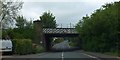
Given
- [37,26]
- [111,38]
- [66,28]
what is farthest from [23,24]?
[111,38]

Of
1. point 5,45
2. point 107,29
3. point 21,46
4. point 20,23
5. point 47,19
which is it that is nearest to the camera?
point 5,45

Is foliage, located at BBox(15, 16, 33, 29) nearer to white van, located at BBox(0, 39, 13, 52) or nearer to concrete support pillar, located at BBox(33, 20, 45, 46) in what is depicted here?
concrete support pillar, located at BBox(33, 20, 45, 46)

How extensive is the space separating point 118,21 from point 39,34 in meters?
37.4

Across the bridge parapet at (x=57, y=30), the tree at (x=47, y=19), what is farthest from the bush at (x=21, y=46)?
the tree at (x=47, y=19)

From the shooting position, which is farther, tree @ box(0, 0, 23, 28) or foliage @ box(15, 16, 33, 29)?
foliage @ box(15, 16, 33, 29)

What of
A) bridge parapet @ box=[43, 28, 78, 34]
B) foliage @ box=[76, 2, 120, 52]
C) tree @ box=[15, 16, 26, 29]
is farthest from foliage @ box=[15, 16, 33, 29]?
foliage @ box=[76, 2, 120, 52]

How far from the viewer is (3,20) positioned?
53469mm

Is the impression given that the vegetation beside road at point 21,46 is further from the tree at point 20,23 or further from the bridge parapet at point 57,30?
the bridge parapet at point 57,30

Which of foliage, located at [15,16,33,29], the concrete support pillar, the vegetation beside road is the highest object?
foliage, located at [15,16,33,29]

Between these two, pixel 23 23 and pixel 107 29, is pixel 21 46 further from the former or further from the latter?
pixel 23 23

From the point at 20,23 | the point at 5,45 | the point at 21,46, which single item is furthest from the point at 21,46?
the point at 20,23

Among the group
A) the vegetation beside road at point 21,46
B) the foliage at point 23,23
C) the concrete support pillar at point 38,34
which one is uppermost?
the foliage at point 23,23

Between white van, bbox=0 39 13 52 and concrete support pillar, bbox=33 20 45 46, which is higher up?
concrete support pillar, bbox=33 20 45 46

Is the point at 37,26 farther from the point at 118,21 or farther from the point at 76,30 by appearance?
the point at 118,21
